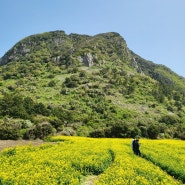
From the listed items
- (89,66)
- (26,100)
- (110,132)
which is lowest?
(110,132)

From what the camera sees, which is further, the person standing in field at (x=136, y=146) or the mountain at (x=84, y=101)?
the mountain at (x=84, y=101)

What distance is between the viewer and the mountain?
75.3 meters

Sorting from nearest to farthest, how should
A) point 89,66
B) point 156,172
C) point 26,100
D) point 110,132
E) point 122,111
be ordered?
point 156,172 < point 110,132 < point 26,100 < point 122,111 < point 89,66

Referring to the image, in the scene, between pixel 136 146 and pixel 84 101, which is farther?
pixel 84 101

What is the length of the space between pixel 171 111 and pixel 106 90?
2988cm

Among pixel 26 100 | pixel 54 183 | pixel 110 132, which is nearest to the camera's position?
pixel 54 183

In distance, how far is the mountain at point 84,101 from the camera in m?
75.3

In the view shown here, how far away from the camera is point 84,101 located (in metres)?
122

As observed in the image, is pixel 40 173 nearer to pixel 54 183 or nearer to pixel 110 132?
pixel 54 183

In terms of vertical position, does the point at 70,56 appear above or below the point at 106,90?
above

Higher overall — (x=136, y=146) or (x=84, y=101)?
(x=84, y=101)

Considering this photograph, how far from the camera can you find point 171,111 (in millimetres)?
130000

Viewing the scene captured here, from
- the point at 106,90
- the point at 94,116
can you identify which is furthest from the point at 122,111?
the point at 106,90

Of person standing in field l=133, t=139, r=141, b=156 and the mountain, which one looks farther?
the mountain
